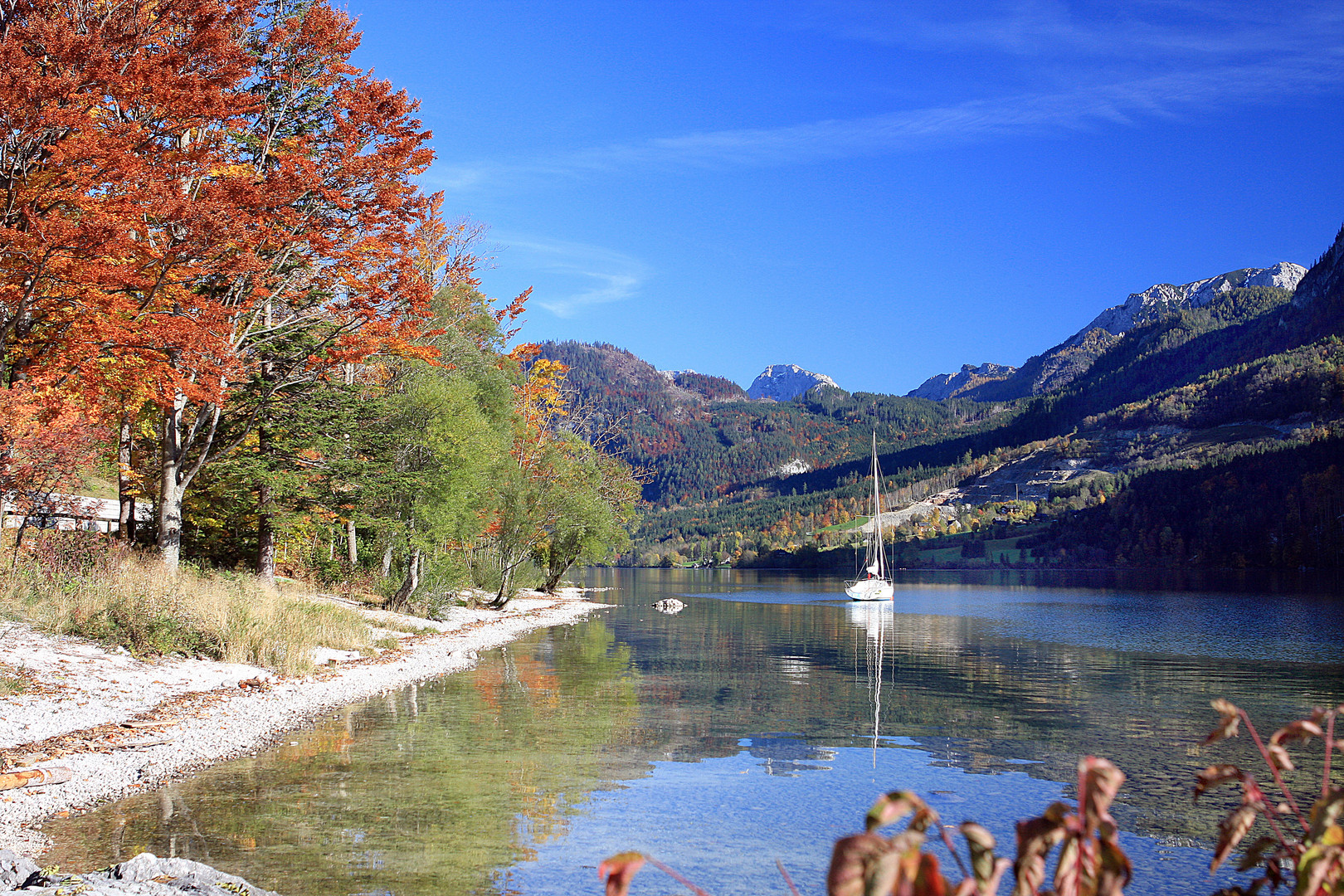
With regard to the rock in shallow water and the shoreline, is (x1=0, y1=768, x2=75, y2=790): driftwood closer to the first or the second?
the shoreline

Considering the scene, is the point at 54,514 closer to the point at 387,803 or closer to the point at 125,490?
the point at 125,490

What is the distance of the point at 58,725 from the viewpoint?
11.8 metres

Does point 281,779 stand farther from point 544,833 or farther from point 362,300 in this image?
point 362,300

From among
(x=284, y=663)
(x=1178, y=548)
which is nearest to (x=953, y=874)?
(x=284, y=663)

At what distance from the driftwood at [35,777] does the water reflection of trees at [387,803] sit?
2.82ft

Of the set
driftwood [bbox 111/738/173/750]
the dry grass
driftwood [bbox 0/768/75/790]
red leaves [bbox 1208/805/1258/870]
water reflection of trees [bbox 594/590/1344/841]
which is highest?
red leaves [bbox 1208/805/1258/870]

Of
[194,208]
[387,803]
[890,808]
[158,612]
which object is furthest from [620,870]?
[194,208]

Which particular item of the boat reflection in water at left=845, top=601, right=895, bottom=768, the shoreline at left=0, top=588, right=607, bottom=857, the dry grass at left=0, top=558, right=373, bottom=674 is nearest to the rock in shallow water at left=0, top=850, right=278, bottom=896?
the shoreline at left=0, top=588, right=607, bottom=857

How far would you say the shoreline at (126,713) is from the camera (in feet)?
32.5

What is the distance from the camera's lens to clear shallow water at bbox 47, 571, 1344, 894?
8781 millimetres

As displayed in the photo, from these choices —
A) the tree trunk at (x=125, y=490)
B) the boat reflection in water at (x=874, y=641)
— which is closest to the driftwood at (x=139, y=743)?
the boat reflection in water at (x=874, y=641)

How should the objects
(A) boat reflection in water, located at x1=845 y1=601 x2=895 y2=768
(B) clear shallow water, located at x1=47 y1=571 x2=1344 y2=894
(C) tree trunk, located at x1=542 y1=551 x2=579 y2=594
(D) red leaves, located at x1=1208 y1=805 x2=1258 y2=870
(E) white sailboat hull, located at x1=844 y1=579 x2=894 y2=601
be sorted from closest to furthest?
(D) red leaves, located at x1=1208 y1=805 x2=1258 y2=870
(B) clear shallow water, located at x1=47 y1=571 x2=1344 y2=894
(A) boat reflection in water, located at x1=845 y1=601 x2=895 y2=768
(C) tree trunk, located at x1=542 y1=551 x2=579 y2=594
(E) white sailboat hull, located at x1=844 y1=579 x2=894 y2=601

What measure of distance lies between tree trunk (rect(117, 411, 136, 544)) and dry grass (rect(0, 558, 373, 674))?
525 cm

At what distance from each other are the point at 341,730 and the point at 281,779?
10.5 ft
